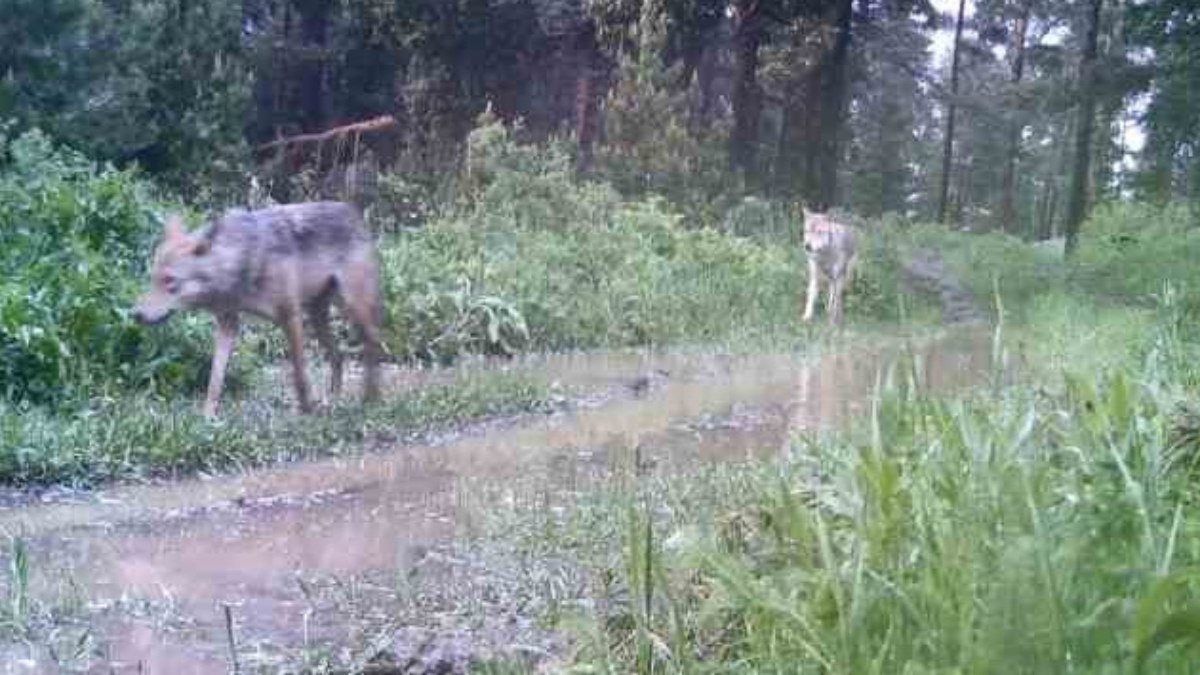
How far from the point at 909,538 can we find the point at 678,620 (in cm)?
61

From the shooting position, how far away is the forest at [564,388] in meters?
3.57

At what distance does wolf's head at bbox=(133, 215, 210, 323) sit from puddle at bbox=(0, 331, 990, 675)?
1.39m

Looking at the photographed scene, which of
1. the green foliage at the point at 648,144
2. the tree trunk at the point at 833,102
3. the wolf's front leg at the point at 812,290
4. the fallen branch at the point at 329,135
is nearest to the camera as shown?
the wolf's front leg at the point at 812,290

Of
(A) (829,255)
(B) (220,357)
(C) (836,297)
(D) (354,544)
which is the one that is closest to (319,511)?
(D) (354,544)

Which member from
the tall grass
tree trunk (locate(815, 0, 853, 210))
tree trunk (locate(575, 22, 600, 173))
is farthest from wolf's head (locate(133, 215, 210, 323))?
tree trunk (locate(815, 0, 853, 210))

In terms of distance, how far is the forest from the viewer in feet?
11.7

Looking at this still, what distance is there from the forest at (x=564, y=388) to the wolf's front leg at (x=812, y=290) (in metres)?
0.31

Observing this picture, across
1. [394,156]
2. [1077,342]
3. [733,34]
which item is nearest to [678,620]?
[1077,342]

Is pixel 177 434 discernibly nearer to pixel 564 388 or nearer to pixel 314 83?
pixel 564 388

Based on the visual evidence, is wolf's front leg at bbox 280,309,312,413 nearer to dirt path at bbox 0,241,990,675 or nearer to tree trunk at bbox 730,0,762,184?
dirt path at bbox 0,241,990,675

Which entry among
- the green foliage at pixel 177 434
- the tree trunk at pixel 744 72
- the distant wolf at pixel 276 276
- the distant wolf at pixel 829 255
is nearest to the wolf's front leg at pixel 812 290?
the distant wolf at pixel 829 255

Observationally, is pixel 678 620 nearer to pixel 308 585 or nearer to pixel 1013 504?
pixel 1013 504

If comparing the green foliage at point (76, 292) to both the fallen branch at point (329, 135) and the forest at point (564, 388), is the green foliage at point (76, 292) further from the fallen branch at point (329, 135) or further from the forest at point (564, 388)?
the fallen branch at point (329, 135)

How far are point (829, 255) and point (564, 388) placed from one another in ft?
28.3
